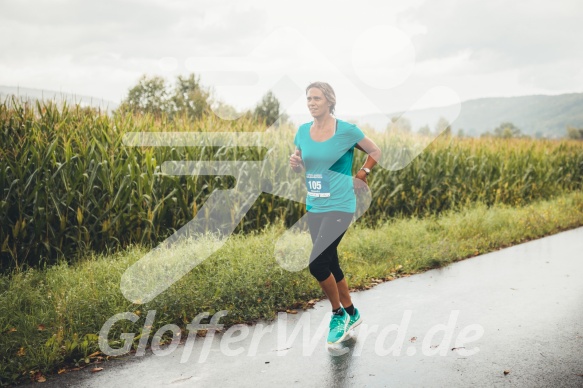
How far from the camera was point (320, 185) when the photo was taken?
4.69 m

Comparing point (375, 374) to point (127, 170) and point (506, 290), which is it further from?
point (127, 170)

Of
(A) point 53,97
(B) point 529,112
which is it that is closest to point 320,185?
(A) point 53,97

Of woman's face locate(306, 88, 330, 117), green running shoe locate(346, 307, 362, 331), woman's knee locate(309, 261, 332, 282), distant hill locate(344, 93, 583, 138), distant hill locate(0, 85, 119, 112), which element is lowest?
green running shoe locate(346, 307, 362, 331)

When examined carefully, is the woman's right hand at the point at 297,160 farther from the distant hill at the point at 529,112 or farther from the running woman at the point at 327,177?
the distant hill at the point at 529,112

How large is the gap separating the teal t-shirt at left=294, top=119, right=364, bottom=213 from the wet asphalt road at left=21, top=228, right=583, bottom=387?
4.15ft

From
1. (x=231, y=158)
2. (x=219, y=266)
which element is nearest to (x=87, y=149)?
(x=231, y=158)

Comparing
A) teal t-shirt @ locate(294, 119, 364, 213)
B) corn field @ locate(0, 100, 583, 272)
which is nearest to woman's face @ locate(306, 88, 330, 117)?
teal t-shirt @ locate(294, 119, 364, 213)

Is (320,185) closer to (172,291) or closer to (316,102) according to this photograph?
(316,102)

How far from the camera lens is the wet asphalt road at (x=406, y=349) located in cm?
399

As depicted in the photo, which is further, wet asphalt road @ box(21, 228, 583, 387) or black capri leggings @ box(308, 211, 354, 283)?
black capri leggings @ box(308, 211, 354, 283)

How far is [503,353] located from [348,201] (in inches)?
71.7

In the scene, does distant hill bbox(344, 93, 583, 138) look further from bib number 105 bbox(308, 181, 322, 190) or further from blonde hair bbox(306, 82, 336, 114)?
bib number 105 bbox(308, 181, 322, 190)

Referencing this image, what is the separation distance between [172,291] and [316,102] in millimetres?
2413

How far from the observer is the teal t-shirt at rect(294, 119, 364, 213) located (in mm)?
4676
